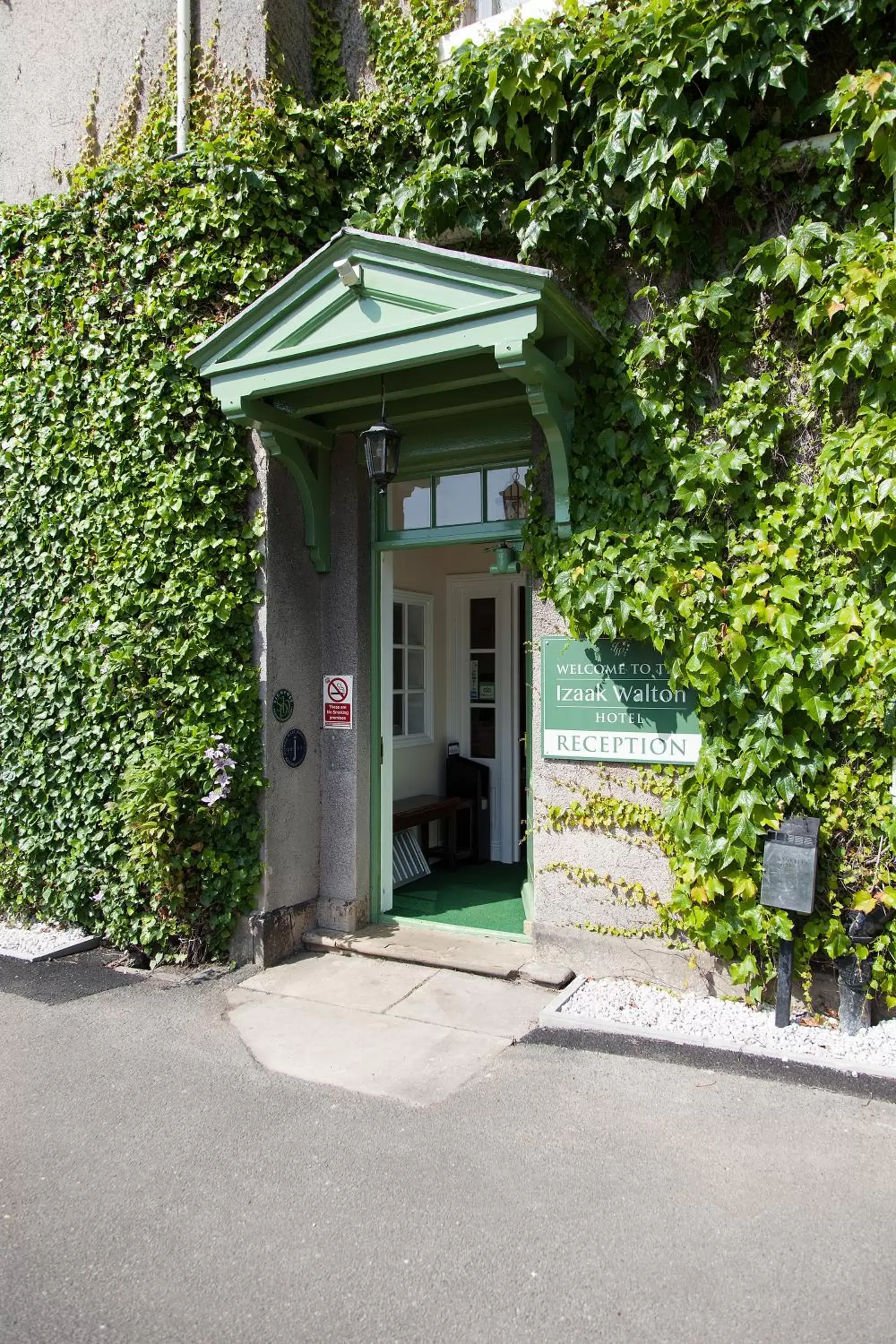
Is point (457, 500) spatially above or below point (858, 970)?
above

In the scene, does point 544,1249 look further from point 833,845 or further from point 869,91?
point 869,91

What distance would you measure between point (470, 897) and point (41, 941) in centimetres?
306

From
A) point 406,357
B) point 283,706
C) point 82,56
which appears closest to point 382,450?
point 406,357

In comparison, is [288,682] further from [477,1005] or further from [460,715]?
[460,715]

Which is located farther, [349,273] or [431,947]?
[431,947]

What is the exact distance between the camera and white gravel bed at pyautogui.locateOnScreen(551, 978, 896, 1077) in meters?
3.98

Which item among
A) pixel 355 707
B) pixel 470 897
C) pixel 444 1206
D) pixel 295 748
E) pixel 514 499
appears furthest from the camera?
pixel 470 897

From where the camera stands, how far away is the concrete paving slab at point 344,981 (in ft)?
16.2

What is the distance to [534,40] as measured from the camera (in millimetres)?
4820

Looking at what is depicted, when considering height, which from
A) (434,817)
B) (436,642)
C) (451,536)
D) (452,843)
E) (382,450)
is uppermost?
(382,450)

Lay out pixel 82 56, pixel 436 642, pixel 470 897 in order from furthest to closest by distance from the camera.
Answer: pixel 436 642 < pixel 82 56 < pixel 470 897

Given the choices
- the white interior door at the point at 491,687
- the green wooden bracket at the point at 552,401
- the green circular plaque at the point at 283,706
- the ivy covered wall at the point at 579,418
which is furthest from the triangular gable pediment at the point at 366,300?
the white interior door at the point at 491,687

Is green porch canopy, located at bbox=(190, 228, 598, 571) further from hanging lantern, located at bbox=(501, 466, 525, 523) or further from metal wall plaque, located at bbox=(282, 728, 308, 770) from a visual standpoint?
metal wall plaque, located at bbox=(282, 728, 308, 770)

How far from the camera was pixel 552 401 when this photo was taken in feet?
15.2
